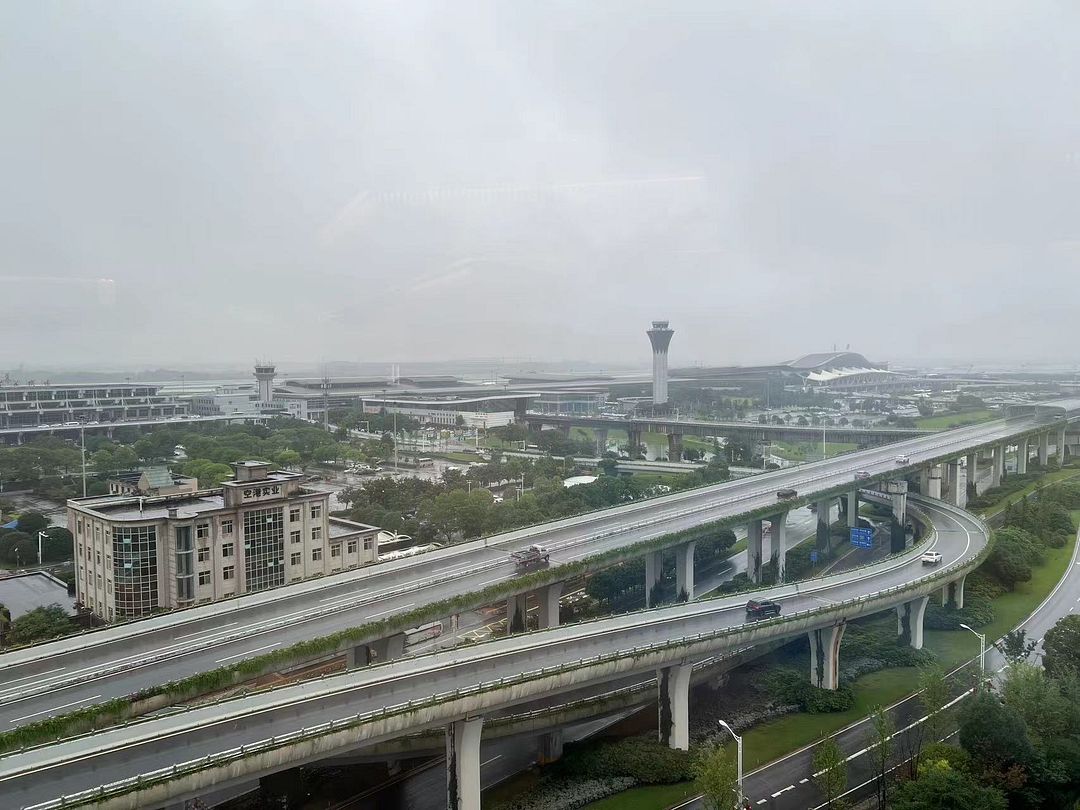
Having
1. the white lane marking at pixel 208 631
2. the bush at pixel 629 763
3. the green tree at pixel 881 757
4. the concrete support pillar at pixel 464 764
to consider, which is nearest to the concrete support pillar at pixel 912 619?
the green tree at pixel 881 757

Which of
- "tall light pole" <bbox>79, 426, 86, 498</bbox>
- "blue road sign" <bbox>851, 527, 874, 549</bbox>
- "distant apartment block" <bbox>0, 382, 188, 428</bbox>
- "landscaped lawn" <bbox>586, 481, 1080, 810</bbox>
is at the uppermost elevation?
"distant apartment block" <bbox>0, 382, 188, 428</bbox>

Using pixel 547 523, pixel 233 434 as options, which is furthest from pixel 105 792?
pixel 233 434

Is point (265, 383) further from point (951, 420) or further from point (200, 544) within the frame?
point (951, 420)

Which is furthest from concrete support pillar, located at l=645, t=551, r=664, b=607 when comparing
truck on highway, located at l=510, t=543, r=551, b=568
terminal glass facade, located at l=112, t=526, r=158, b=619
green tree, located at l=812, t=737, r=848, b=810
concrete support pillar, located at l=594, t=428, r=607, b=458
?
concrete support pillar, located at l=594, t=428, r=607, b=458

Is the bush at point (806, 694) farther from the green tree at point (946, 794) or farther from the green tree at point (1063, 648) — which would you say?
the green tree at point (946, 794)

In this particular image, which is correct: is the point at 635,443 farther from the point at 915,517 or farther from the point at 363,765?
the point at 363,765

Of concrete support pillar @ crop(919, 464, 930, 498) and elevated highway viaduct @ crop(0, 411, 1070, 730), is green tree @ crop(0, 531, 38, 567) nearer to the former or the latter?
elevated highway viaduct @ crop(0, 411, 1070, 730)
